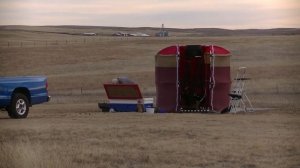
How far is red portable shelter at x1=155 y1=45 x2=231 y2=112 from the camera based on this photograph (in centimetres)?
2234

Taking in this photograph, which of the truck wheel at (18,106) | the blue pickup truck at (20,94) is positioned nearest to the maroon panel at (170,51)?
the blue pickup truck at (20,94)

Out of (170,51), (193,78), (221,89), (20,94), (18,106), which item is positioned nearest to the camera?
(18,106)

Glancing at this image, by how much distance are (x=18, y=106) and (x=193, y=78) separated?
6.99m

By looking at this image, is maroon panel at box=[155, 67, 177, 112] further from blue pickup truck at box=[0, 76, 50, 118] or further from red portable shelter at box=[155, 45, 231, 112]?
blue pickup truck at box=[0, 76, 50, 118]

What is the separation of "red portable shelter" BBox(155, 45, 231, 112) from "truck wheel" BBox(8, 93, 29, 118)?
5.85 meters

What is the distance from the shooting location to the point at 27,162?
425 inches

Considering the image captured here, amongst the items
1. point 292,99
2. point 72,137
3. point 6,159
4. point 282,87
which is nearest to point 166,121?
point 72,137

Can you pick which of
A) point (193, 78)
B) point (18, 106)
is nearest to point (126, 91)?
point (193, 78)

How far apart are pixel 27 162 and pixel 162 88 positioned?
12.5 m

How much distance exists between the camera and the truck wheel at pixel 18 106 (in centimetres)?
1811

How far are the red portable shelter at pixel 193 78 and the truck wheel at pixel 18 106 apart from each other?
19.2ft

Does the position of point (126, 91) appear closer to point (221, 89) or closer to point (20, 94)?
point (221, 89)

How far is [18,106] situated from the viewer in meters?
18.4

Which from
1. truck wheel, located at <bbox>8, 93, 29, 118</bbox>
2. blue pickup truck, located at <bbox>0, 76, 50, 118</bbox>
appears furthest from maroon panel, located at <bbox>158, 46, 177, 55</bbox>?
truck wheel, located at <bbox>8, 93, 29, 118</bbox>
